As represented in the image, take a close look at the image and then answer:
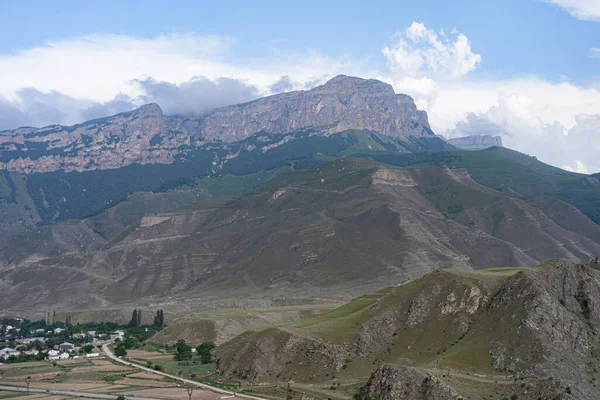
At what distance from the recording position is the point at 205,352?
Result: 149 meters

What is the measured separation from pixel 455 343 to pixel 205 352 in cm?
5260

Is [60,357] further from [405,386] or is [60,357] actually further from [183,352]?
[405,386]

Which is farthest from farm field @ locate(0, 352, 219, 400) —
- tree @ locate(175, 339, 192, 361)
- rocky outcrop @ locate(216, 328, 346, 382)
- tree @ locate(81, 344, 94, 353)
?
tree @ locate(81, 344, 94, 353)

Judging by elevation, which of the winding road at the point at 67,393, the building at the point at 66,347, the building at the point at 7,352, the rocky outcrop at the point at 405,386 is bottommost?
the winding road at the point at 67,393

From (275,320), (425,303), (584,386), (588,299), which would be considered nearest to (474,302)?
(425,303)

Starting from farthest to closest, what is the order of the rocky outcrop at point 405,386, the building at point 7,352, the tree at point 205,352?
the building at point 7,352, the tree at point 205,352, the rocky outcrop at point 405,386

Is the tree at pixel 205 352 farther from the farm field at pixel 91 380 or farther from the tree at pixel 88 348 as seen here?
the tree at pixel 88 348

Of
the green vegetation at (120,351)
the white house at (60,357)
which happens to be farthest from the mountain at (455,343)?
the white house at (60,357)

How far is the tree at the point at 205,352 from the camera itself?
146 m

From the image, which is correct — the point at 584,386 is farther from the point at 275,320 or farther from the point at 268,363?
the point at 275,320

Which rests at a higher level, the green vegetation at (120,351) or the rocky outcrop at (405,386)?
the green vegetation at (120,351)

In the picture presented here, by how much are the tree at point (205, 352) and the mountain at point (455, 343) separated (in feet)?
20.4

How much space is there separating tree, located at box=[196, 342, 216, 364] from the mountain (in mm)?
6206

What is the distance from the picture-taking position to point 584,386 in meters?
99.2
